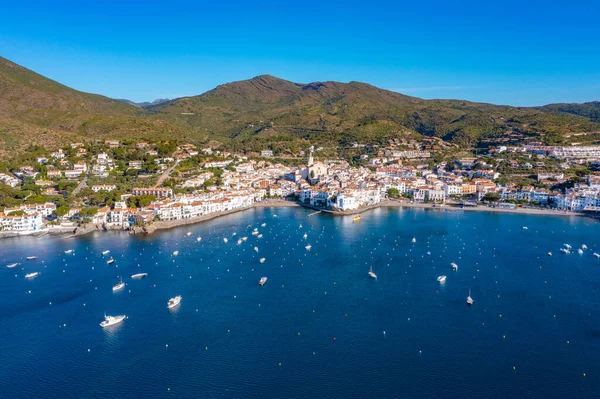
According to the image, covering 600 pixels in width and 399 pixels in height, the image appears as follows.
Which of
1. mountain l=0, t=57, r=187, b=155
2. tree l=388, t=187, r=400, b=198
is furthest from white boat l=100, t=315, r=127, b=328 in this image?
mountain l=0, t=57, r=187, b=155

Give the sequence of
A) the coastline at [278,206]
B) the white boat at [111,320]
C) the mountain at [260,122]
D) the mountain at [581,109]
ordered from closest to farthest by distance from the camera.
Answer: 1. the white boat at [111,320]
2. the coastline at [278,206]
3. the mountain at [260,122]
4. the mountain at [581,109]

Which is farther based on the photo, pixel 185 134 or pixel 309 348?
pixel 185 134

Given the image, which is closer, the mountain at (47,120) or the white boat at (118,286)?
the white boat at (118,286)

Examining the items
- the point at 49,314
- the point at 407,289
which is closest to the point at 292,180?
the point at 407,289

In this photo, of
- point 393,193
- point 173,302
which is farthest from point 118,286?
point 393,193

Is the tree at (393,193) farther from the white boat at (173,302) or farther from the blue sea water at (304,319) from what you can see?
the white boat at (173,302)

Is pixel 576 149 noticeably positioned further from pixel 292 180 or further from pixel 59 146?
pixel 59 146

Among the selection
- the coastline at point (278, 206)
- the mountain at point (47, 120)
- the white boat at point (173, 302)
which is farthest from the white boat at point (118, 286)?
the mountain at point (47, 120)

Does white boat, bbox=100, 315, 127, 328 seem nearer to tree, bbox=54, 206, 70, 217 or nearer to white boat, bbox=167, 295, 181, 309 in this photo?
white boat, bbox=167, 295, 181, 309
